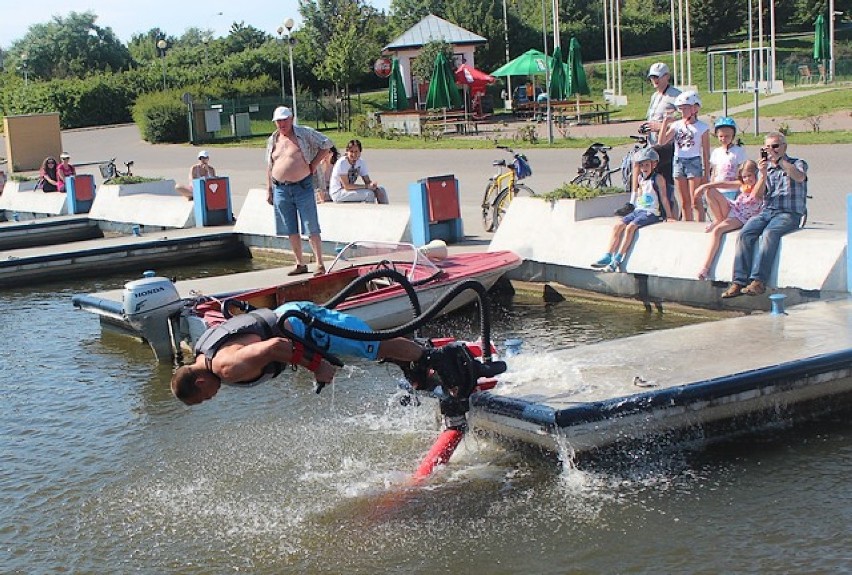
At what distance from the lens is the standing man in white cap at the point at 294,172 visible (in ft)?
41.2

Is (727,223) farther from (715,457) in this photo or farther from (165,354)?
(165,354)

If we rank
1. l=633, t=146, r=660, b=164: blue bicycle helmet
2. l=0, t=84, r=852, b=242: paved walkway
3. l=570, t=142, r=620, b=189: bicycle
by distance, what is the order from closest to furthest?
l=633, t=146, r=660, b=164: blue bicycle helmet, l=570, t=142, r=620, b=189: bicycle, l=0, t=84, r=852, b=242: paved walkway

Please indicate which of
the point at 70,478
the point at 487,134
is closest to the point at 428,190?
the point at 70,478

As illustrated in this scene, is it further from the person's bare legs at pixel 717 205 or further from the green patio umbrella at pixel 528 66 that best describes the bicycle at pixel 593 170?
the green patio umbrella at pixel 528 66

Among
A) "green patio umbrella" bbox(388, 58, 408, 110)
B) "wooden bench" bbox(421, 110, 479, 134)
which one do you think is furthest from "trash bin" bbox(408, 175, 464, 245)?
"green patio umbrella" bbox(388, 58, 408, 110)

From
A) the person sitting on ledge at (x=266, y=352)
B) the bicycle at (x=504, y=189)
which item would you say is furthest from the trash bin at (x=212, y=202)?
the person sitting on ledge at (x=266, y=352)

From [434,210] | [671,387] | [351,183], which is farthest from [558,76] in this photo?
[671,387]

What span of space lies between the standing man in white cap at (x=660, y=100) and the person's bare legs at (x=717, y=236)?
7.39ft

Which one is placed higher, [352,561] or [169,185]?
[169,185]

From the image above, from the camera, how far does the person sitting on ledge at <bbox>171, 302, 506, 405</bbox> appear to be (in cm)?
671

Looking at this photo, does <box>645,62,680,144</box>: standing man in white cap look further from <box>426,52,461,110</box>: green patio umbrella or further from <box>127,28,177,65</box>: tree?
<box>127,28,177,65</box>: tree

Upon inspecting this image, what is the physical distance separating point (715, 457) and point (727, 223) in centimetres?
391

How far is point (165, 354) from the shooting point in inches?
451

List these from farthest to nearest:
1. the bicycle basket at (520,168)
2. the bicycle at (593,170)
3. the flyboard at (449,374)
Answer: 1. the bicycle at (593,170)
2. the bicycle basket at (520,168)
3. the flyboard at (449,374)
